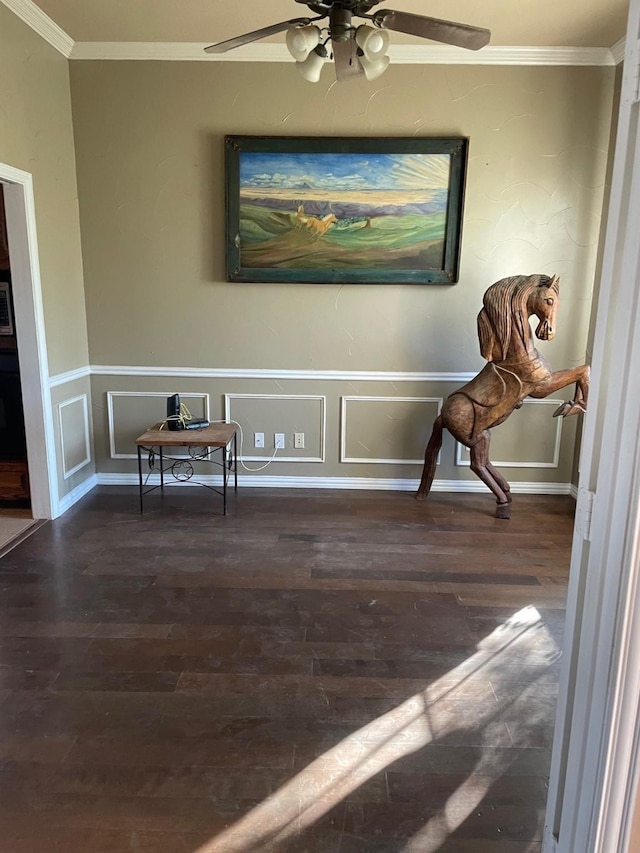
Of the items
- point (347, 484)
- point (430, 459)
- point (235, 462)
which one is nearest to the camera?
point (430, 459)

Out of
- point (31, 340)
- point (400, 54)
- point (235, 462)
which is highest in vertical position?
point (400, 54)

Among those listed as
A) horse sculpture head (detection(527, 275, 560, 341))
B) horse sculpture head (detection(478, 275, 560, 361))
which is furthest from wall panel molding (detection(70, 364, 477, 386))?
horse sculpture head (detection(527, 275, 560, 341))

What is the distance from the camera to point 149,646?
2.34 meters

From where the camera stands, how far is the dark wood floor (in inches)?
62.6

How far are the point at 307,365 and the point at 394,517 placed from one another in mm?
1272

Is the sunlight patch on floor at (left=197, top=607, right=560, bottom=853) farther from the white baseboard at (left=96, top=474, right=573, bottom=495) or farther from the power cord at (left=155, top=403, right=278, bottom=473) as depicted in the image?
the power cord at (left=155, top=403, right=278, bottom=473)

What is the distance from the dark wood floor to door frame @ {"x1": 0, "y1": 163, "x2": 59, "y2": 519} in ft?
0.97

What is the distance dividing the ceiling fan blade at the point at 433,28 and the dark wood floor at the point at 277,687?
2387mm

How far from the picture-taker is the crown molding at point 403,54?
12.1 feet

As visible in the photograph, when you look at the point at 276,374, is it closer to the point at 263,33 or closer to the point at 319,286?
the point at 319,286

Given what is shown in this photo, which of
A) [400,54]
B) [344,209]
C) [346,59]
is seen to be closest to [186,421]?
[344,209]

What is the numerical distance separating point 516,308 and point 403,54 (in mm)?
1830

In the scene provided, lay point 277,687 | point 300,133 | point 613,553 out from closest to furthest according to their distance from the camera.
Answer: point 613,553 < point 277,687 < point 300,133

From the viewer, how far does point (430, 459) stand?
13.3 feet
